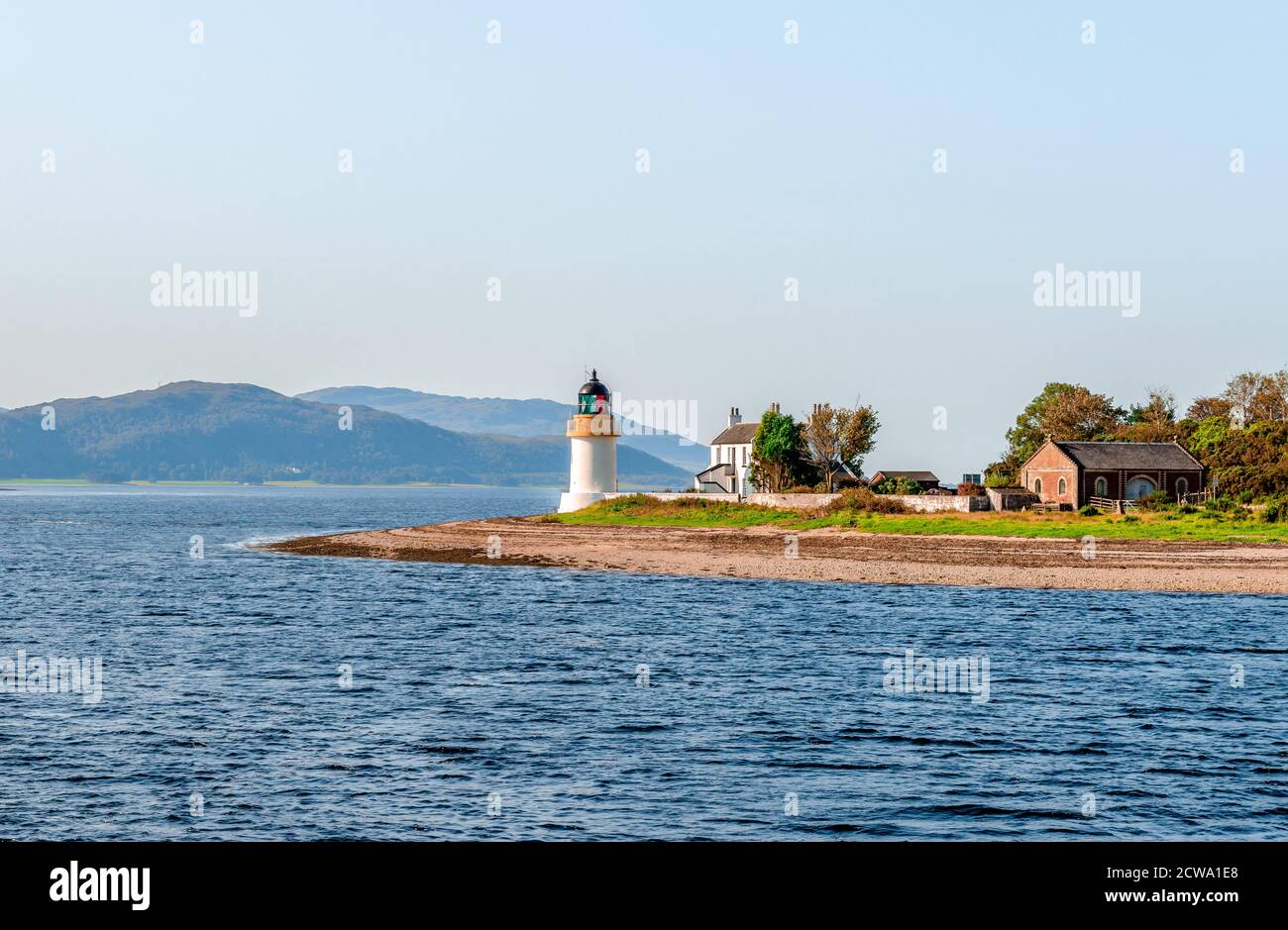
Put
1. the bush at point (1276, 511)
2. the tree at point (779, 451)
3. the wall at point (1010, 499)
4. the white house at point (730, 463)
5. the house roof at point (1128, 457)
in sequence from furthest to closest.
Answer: the white house at point (730, 463) < the tree at point (779, 451) < the house roof at point (1128, 457) < the wall at point (1010, 499) < the bush at point (1276, 511)

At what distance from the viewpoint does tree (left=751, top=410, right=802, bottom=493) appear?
116m

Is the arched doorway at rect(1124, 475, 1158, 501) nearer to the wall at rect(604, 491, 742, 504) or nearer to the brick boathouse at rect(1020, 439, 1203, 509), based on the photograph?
the brick boathouse at rect(1020, 439, 1203, 509)

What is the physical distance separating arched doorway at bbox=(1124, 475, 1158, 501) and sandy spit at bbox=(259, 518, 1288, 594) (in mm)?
21543

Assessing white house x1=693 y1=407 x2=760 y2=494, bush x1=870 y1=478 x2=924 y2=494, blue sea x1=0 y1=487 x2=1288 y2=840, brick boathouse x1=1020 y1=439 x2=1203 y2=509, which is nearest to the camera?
blue sea x1=0 y1=487 x2=1288 y2=840

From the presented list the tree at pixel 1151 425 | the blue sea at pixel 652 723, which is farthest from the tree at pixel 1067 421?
the blue sea at pixel 652 723

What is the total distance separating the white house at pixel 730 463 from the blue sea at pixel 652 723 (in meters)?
75.0

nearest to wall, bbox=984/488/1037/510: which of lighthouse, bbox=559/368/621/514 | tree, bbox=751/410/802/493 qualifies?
tree, bbox=751/410/802/493

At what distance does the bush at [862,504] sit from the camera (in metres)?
92.4

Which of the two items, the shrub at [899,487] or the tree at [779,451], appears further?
the tree at [779,451]

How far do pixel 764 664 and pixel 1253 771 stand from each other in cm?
1562

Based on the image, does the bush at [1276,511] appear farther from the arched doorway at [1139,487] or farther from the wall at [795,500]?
the wall at [795,500]
